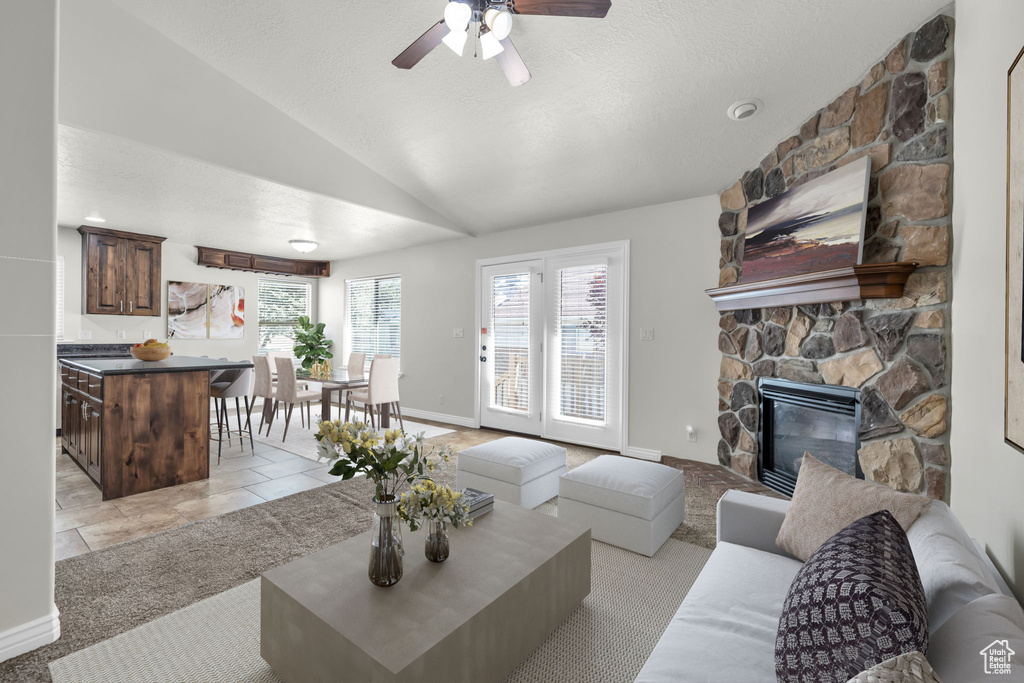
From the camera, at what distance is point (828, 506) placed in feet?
5.07

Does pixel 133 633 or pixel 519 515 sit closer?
pixel 133 633

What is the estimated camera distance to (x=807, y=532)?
157cm

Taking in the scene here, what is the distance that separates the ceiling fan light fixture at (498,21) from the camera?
1.98m

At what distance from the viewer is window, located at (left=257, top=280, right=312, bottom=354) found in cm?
715

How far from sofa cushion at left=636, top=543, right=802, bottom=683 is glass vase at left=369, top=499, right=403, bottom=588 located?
785 millimetres

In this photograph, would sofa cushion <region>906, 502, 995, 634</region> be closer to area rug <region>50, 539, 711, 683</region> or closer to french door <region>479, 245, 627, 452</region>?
area rug <region>50, 539, 711, 683</region>

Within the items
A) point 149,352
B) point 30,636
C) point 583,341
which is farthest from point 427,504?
point 149,352

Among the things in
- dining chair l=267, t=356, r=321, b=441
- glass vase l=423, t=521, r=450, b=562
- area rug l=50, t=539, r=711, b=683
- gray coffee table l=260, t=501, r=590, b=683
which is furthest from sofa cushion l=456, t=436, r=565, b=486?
dining chair l=267, t=356, r=321, b=441

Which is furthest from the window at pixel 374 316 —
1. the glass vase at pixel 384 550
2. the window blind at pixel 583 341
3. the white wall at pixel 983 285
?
the white wall at pixel 983 285

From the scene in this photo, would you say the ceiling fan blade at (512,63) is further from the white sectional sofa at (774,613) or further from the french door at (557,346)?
the white sectional sofa at (774,613)

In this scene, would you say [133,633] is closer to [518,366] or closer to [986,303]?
[986,303]

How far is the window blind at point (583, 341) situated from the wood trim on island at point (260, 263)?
4.57m

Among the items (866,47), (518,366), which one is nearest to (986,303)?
(866,47)

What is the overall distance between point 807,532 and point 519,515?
110cm
